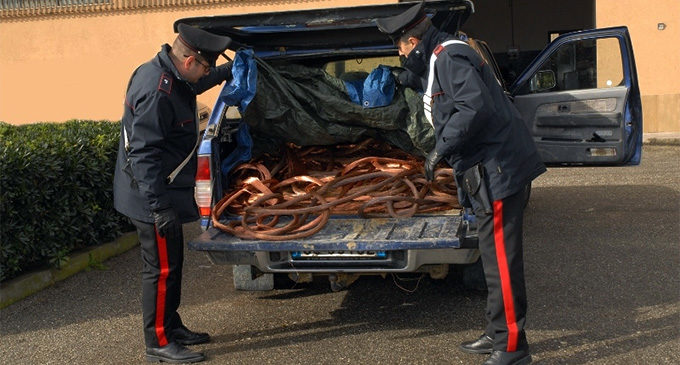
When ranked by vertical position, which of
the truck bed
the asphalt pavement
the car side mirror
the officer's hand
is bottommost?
the asphalt pavement

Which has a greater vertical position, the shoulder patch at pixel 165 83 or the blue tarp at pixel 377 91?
the shoulder patch at pixel 165 83

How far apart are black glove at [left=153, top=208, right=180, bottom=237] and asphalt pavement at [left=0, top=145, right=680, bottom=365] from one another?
83 centimetres

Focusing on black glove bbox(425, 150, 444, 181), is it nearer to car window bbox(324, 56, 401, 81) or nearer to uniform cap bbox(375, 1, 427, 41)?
uniform cap bbox(375, 1, 427, 41)

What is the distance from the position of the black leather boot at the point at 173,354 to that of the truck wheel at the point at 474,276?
1.83 m

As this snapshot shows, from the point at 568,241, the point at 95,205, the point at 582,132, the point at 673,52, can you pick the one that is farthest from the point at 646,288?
the point at 673,52

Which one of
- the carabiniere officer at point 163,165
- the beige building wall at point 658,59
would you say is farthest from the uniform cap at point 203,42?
the beige building wall at point 658,59

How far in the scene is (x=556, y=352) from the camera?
4.46 metres

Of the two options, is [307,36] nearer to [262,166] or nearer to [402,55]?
[262,166]

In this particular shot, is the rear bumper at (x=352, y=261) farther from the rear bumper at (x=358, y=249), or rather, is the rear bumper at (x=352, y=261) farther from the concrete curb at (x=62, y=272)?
the concrete curb at (x=62, y=272)

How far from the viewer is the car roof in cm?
492

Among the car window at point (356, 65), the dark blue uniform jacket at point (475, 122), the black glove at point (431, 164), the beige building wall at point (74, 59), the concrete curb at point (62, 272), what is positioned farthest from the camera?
the beige building wall at point (74, 59)

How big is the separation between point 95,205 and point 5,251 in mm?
1226

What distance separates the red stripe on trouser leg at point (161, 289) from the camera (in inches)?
179

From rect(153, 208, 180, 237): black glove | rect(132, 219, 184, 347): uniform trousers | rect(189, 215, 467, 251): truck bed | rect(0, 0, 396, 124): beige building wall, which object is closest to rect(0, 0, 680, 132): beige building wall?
rect(0, 0, 396, 124): beige building wall
